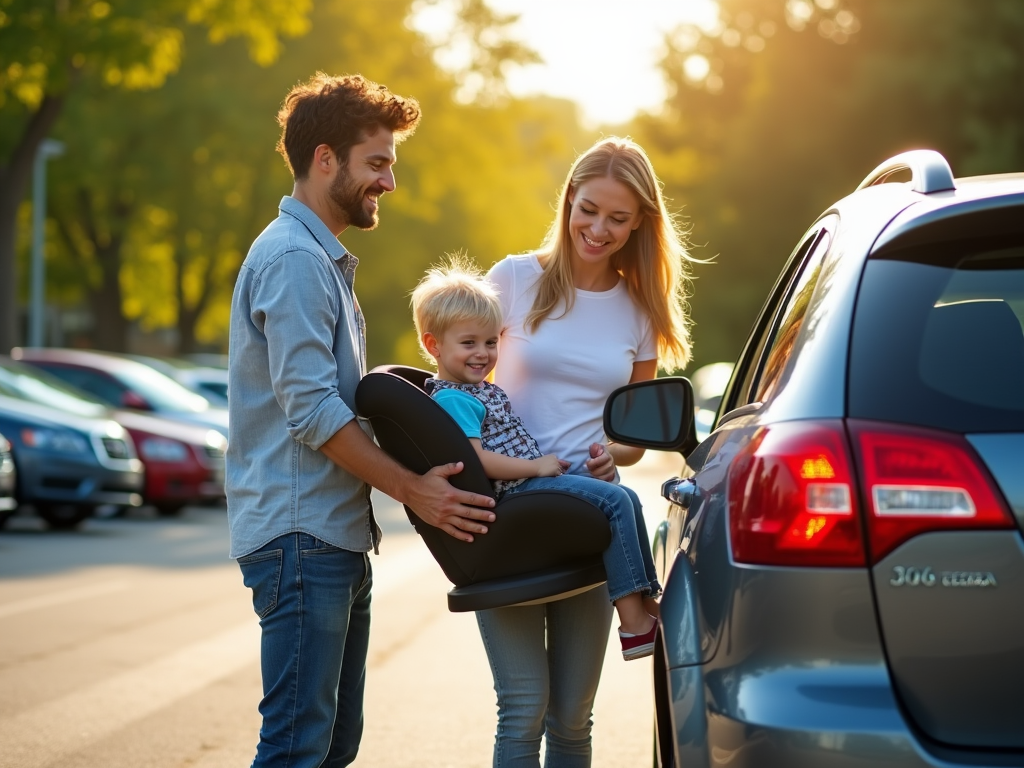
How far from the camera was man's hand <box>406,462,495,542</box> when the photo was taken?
133 inches

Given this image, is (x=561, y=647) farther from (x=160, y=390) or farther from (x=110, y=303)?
(x=110, y=303)

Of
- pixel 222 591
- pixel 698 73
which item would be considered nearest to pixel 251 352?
pixel 222 591

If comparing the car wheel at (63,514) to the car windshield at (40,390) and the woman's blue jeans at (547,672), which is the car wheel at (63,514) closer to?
the car windshield at (40,390)

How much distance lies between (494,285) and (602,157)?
0.46 m

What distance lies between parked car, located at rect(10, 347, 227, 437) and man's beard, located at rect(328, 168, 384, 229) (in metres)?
14.1

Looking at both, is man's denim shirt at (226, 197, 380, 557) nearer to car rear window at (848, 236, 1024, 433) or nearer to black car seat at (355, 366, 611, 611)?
black car seat at (355, 366, 611, 611)

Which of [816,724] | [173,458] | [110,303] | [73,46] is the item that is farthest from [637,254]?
[110,303]

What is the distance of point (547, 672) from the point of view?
3.82 metres

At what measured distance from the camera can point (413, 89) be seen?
3328 centimetres

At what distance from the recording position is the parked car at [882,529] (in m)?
2.20

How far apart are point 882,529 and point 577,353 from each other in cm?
177

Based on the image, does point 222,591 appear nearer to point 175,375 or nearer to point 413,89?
point 175,375

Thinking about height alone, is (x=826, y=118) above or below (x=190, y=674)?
above

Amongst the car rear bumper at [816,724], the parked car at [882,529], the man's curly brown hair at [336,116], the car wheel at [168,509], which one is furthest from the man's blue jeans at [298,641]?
the car wheel at [168,509]
